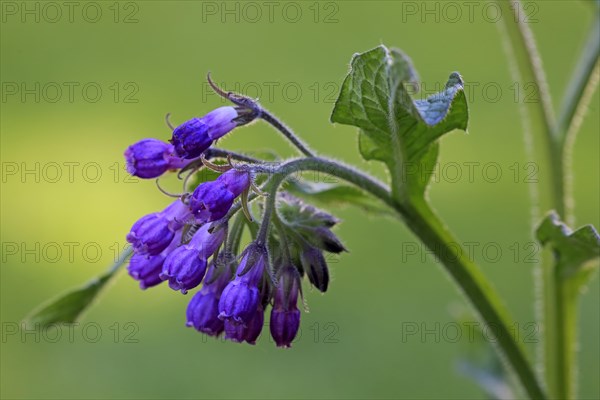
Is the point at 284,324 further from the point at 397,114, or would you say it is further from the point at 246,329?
the point at 397,114

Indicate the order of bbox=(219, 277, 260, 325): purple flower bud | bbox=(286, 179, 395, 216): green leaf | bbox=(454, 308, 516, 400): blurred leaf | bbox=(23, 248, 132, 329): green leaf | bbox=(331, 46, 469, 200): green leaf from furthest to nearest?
1. bbox=(454, 308, 516, 400): blurred leaf
2. bbox=(23, 248, 132, 329): green leaf
3. bbox=(286, 179, 395, 216): green leaf
4. bbox=(219, 277, 260, 325): purple flower bud
5. bbox=(331, 46, 469, 200): green leaf

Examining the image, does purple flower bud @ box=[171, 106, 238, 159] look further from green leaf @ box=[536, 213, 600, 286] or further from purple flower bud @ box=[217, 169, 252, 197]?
green leaf @ box=[536, 213, 600, 286]

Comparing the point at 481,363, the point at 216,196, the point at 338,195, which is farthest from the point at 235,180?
the point at 481,363

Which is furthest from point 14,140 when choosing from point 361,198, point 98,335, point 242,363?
point 361,198

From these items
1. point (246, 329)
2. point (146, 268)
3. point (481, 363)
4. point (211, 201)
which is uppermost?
point (211, 201)

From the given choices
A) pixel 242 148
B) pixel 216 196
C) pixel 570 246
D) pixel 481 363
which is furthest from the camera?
pixel 242 148

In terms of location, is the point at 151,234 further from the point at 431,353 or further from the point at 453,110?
the point at 431,353

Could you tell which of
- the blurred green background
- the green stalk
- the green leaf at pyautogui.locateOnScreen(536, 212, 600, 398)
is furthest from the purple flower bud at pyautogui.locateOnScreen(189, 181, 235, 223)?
Answer: the blurred green background

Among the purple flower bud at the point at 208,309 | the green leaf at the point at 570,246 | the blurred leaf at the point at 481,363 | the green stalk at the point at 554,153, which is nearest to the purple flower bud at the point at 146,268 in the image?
the purple flower bud at the point at 208,309
